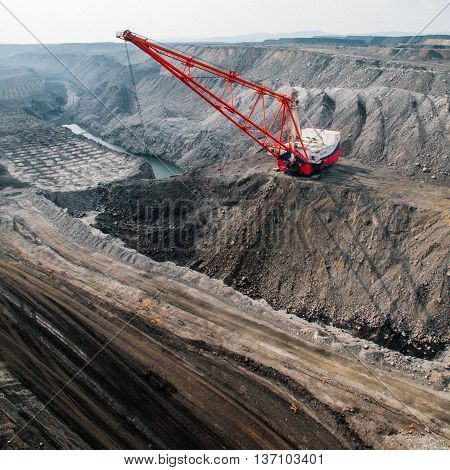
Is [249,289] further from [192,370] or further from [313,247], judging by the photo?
[192,370]

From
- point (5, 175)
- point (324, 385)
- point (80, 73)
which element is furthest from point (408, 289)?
point (80, 73)

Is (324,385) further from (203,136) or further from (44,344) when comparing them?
(203,136)

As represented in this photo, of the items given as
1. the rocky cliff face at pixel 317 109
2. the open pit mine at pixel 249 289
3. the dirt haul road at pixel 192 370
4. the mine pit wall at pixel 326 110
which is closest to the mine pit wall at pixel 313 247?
the open pit mine at pixel 249 289

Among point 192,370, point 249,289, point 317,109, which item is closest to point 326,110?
point 317,109

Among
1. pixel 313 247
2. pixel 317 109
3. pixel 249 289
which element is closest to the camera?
pixel 249 289

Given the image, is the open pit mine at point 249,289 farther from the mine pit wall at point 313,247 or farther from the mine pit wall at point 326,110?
the mine pit wall at point 326,110

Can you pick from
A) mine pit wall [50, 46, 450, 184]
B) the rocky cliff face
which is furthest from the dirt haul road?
mine pit wall [50, 46, 450, 184]
